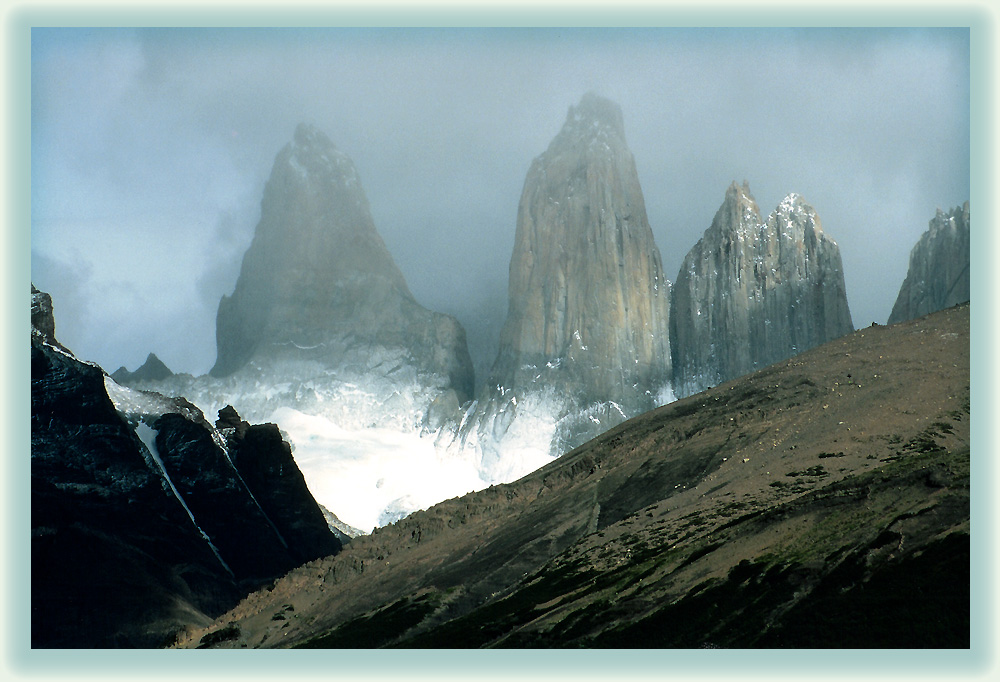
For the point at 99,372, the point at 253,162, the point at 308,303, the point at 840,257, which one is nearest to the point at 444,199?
the point at 253,162

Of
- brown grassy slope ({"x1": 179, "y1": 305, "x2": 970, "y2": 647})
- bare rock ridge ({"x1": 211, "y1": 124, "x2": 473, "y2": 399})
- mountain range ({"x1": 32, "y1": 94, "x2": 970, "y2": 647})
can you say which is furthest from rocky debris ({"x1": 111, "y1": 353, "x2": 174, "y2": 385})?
brown grassy slope ({"x1": 179, "y1": 305, "x2": 970, "y2": 647})

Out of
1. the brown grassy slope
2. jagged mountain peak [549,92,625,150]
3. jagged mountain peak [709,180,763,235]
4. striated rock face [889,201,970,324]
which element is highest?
jagged mountain peak [549,92,625,150]

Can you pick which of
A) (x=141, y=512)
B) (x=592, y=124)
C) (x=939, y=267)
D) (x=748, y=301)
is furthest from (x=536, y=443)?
(x=939, y=267)

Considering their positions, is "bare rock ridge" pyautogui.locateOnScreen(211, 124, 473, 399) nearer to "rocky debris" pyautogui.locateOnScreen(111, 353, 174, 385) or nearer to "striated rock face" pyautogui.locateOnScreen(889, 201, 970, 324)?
"rocky debris" pyautogui.locateOnScreen(111, 353, 174, 385)

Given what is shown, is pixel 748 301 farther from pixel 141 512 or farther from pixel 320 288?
pixel 141 512

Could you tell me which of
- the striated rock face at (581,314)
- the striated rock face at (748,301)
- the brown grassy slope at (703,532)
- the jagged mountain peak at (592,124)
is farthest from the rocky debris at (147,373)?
the striated rock face at (748,301)

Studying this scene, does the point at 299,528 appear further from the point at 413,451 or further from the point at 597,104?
the point at 597,104
